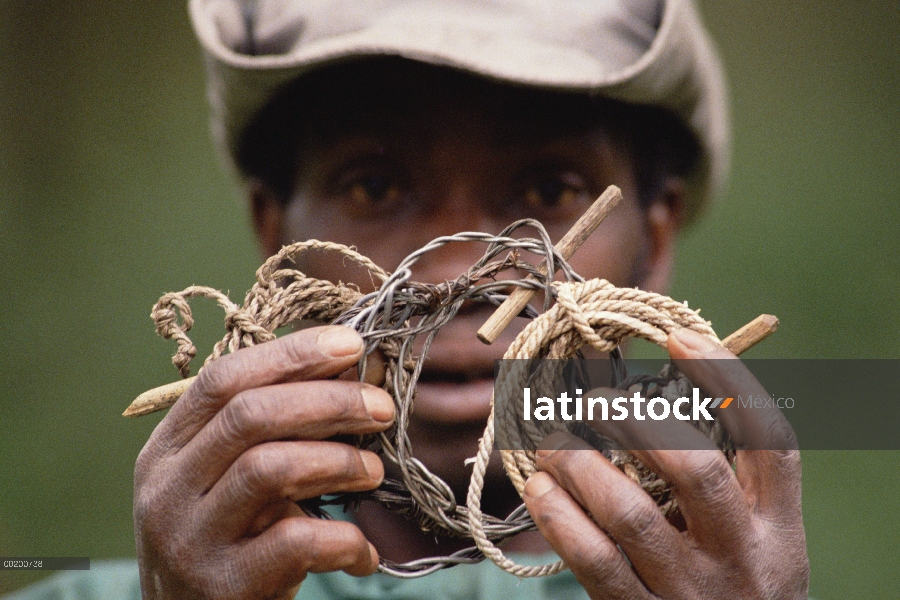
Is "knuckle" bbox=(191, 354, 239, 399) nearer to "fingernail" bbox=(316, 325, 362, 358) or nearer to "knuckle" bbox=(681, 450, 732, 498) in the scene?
"fingernail" bbox=(316, 325, 362, 358)

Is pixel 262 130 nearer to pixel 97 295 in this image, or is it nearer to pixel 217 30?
pixel 217 30

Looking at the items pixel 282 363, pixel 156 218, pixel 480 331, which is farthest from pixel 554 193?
pixel 156 218

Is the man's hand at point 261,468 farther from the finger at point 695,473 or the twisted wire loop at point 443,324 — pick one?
the finger at point 695,473

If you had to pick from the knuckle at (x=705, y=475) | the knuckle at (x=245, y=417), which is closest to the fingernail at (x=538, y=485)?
the knuckle at (x=705, y=475)

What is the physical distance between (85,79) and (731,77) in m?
1.84

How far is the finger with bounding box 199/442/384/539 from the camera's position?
744 mm

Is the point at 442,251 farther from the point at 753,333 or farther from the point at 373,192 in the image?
the point at 753,333

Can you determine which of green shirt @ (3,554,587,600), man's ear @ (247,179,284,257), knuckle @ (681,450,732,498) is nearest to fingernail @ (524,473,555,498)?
knuckle @ (681,450,732,498)

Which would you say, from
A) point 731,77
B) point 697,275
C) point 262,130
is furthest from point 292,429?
point 731,77

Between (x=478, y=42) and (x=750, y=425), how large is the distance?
0.60m

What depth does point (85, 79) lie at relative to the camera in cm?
250

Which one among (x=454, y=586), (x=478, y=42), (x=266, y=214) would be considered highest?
(x=478, y=42)

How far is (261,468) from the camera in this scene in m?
0.74

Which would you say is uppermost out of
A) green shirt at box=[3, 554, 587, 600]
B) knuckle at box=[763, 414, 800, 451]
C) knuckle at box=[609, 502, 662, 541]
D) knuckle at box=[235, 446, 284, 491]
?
knuckle at box=[235, 446, 284, 491]
